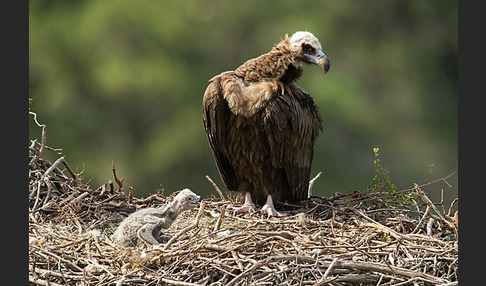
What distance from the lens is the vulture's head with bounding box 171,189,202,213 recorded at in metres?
3.64

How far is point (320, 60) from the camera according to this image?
4129 mm

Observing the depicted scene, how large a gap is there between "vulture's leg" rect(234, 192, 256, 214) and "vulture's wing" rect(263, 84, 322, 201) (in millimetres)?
231

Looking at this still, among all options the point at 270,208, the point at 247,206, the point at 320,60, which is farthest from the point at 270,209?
the point at 320,60

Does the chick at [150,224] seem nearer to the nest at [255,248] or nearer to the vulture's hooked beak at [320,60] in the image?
the nest at [255,248]

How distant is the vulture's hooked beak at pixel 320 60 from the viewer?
4.10 m

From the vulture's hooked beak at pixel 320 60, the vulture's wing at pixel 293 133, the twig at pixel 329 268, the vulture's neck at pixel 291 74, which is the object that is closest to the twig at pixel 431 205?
the twig at pixel 329 268

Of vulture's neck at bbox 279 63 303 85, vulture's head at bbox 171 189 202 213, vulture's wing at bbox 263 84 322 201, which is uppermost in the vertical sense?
vulture's neck at bbox 279 63 303 85

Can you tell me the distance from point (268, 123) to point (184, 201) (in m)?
0.74

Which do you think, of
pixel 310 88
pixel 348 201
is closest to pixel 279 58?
pixel 348 201

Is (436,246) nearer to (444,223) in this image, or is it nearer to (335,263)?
(444,223)

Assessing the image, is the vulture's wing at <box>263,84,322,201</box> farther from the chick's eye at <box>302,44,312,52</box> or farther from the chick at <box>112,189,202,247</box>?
the chick at <box>112,189,202,247</box>

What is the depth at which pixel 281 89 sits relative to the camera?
4.04 metres

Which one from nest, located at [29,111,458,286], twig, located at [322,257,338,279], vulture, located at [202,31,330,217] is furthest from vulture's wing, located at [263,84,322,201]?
twig, located at [322,257,338,279]

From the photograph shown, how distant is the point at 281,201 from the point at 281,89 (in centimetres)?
78
